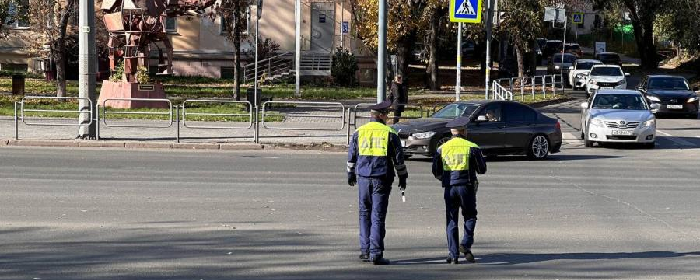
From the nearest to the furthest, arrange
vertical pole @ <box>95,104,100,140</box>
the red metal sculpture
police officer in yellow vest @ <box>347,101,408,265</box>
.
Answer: police officer in yellow vest @ <box>347,101,408,265</box>
vertical pole @ <box>95,104,100,140</box>
the red metal sculpture

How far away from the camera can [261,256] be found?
1113cm

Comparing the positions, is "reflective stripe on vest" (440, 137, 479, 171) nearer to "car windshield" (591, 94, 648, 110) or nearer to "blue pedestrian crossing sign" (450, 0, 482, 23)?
"blue pedestrian crossing sign" (450, 0, 482, 23)

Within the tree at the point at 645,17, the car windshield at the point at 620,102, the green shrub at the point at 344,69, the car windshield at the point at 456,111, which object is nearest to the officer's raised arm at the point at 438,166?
the car windshield at the point at 456,111

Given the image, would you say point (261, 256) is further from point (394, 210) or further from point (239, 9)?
point (239, 9)

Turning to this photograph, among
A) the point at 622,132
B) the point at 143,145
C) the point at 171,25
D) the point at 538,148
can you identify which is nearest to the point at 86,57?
the point at 143,145

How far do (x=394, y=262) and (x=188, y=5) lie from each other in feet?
87.9

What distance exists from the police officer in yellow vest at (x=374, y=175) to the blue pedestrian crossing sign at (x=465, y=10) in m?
17.1

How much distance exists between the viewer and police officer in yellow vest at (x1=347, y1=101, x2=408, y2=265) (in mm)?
10727

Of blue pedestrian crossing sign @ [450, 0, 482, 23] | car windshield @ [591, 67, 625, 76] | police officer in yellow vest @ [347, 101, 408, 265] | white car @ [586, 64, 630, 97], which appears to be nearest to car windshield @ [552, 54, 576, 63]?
white car @ [586, 64, 630, 97]

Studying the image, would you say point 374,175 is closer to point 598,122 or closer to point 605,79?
point 598,122

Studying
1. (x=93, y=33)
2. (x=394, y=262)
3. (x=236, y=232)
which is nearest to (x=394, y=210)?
(x=236, y=232)

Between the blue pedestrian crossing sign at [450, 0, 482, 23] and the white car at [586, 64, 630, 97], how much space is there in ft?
67.8

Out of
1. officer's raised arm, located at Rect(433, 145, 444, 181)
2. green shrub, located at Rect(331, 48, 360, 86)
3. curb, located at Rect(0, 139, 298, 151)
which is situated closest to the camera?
officer's raised arm, located at Rect(433, 145, 444, 181)

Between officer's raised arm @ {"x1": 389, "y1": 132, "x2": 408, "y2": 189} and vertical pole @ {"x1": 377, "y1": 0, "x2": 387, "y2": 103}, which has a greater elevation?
vertical pole @ {"x1": 377, "y1": 0, "x2": 387, "y2": 103}
